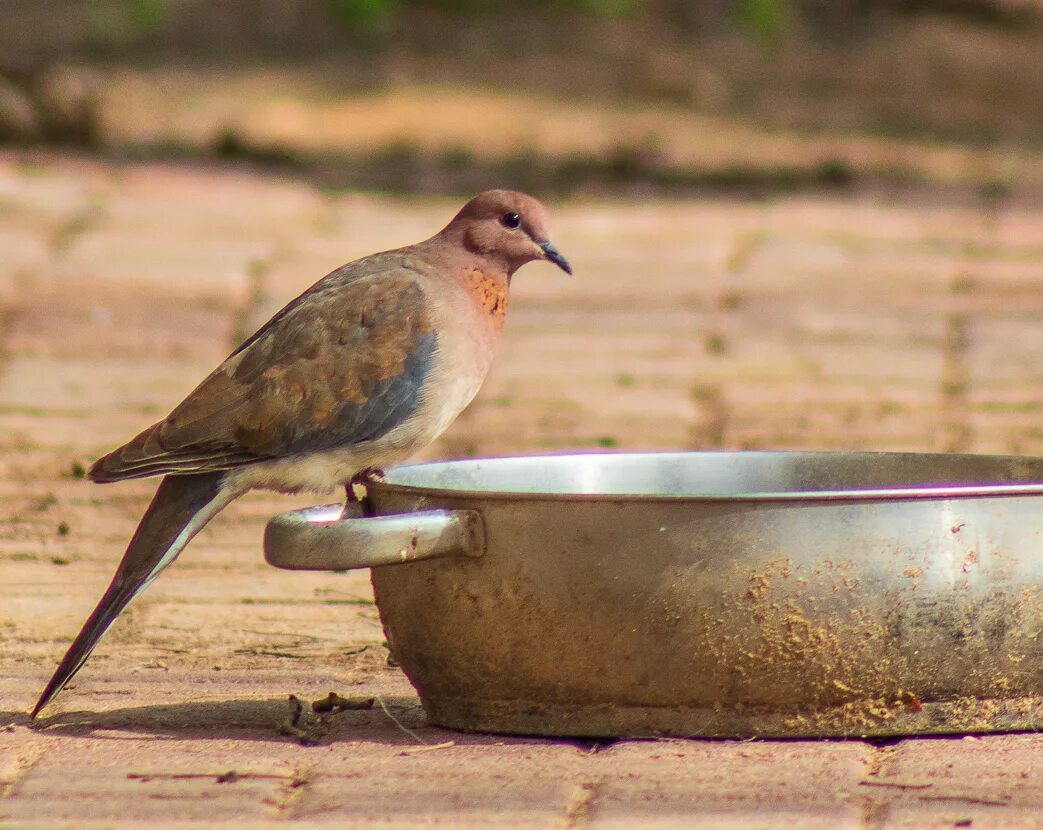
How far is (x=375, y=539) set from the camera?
3014 millimetres

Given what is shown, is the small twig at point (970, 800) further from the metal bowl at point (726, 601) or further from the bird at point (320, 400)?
the bird at point (320, 400)

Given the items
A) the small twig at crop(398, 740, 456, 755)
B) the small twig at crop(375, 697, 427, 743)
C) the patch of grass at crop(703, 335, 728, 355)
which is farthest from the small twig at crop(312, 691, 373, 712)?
the patch of grass at crop(703, 335, 728, 355)

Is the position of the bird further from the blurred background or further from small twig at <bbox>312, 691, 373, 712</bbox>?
the blurred background

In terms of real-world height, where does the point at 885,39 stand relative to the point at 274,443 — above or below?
above

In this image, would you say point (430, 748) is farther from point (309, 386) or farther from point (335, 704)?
point (309, 386)

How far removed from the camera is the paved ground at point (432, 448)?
2855mm

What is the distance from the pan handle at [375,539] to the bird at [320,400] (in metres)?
0.52

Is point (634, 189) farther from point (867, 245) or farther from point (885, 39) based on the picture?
point (885, 39)

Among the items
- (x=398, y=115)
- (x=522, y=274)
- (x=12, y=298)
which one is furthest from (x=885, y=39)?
(x=12, y=298)

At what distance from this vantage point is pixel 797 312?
7.25m

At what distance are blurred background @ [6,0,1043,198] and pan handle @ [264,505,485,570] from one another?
270 inches

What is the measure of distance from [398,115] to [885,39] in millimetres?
4479

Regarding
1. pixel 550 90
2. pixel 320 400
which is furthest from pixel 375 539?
pixel 550 90

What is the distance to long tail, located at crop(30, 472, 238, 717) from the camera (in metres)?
3.35
